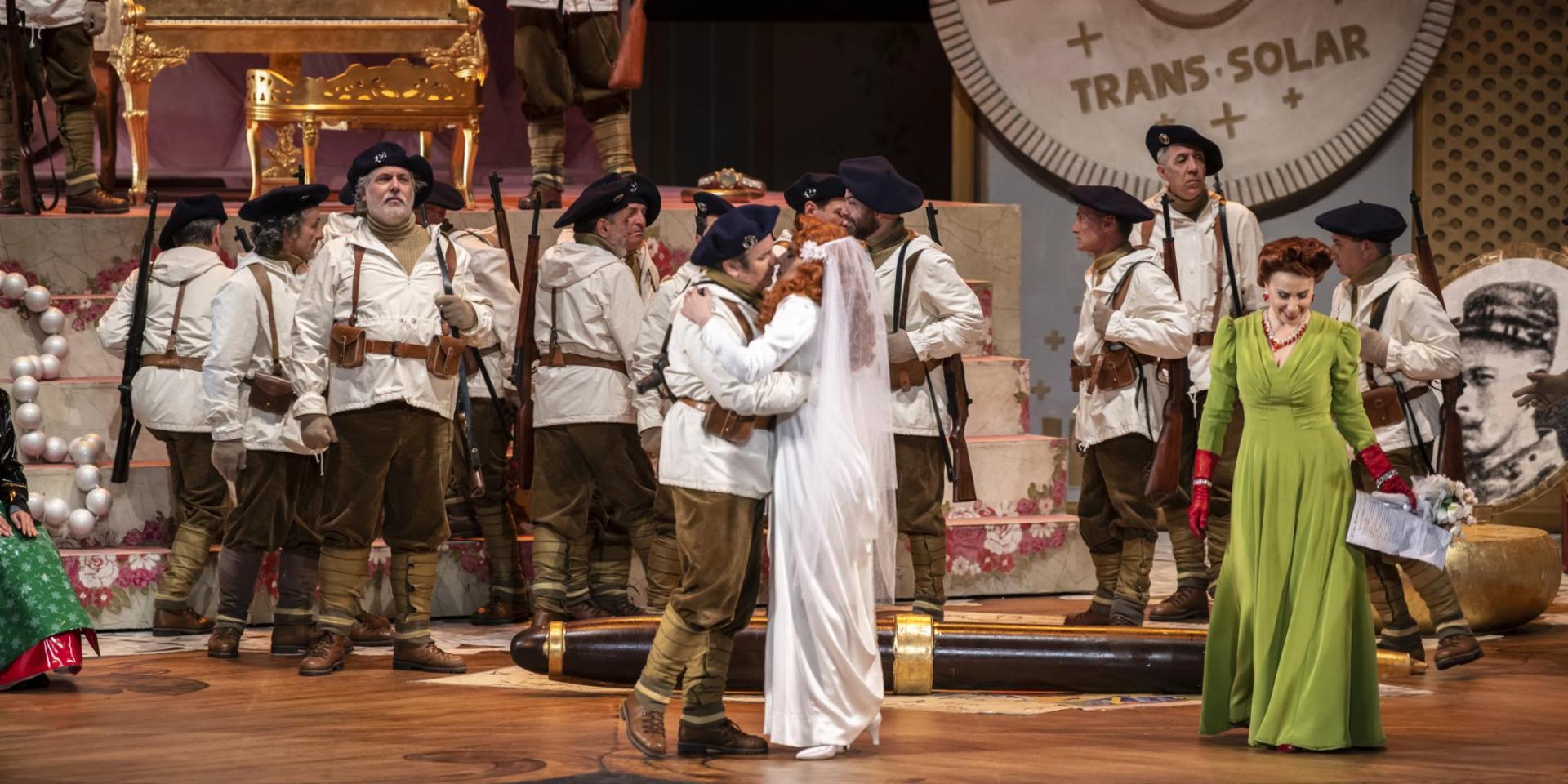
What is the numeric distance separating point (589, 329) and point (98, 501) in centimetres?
181

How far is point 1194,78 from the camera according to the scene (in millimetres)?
9273

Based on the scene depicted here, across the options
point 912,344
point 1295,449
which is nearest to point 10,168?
point 912,344

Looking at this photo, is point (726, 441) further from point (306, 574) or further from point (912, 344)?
point (306, 574)

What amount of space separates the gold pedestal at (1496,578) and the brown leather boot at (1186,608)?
0.67 metres

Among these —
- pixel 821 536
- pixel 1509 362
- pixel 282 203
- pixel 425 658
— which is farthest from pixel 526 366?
pixel 1509 362

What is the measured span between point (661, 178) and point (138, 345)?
4602 millimetres

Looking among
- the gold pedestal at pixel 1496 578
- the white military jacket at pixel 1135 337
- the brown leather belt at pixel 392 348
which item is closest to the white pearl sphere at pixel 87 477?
the brown leather belt at pixel 392 348

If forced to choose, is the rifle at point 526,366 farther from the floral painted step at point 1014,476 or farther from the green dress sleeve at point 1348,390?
the green dress sleeve at point 1348,390

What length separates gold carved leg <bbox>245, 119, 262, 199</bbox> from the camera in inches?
336

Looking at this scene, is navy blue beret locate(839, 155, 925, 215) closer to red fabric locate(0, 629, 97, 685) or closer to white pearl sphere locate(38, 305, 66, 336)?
red fabric locate(0, 629, 97, 685)

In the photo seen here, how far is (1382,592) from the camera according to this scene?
6.30m

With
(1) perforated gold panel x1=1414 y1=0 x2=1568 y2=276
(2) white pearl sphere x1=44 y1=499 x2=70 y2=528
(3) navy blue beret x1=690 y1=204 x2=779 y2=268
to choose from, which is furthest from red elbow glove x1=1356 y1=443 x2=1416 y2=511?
(2) white pearl sphere x1=44 y1=499 x2=70 y2=528

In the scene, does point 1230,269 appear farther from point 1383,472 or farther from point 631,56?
point 631,56

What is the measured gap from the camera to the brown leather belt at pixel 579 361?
22.5ft
